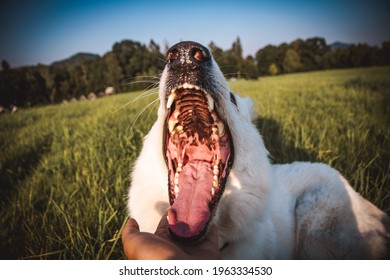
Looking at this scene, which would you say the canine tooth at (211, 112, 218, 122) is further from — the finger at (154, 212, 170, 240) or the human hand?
the human hand

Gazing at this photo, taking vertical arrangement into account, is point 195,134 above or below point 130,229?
above

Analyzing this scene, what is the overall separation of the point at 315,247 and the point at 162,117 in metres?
1.79

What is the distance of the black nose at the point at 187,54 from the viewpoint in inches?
58.1

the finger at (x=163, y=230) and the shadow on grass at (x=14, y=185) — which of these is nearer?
the finger at (x=163, y=230)

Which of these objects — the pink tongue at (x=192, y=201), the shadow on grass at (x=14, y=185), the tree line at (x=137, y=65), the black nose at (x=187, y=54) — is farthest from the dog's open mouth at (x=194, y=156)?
the shadow on grass at (x=14, y=185)

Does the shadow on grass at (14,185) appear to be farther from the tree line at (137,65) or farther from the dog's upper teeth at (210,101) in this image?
the dog's upper teeth at (210,101)

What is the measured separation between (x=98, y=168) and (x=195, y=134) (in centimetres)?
175

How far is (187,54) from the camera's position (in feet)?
4.97

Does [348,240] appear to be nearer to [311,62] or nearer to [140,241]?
[140,241]

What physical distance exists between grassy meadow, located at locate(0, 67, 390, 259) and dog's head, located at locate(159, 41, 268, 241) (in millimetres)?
257

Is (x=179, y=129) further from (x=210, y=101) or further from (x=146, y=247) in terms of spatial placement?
(x=146, y=247)

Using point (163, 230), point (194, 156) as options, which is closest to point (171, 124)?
point (194, 156)

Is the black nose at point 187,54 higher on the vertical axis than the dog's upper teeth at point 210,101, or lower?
higher

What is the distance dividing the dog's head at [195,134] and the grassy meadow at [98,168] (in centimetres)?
26
